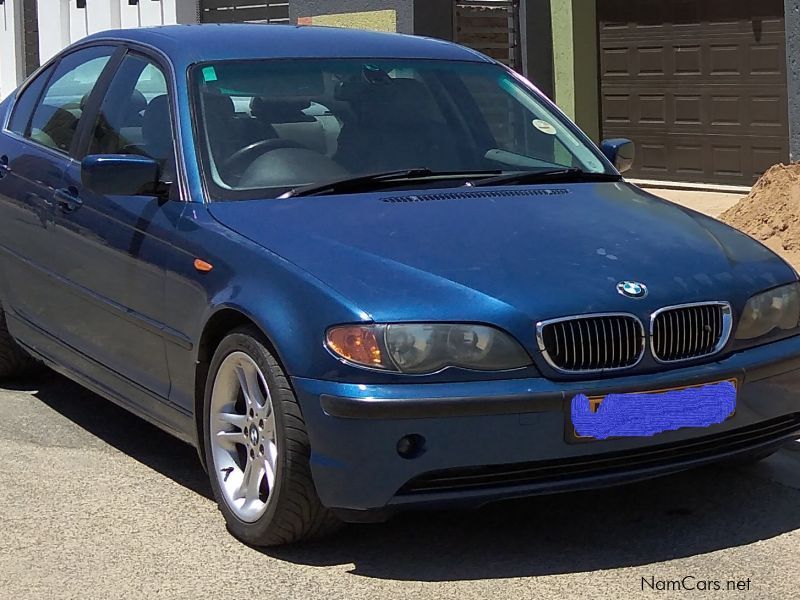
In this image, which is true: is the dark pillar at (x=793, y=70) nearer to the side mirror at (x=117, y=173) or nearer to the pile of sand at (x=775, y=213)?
the pile of sand at (x=775, y=213)

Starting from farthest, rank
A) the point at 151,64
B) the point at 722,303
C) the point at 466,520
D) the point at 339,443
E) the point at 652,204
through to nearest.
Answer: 1. the point at 151,64
2. the point at 652,204
3. the point at 466,520
4. the point at 722,303
5. the point at 339,443

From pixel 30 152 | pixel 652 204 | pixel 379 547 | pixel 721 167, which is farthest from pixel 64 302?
pixel 721 167

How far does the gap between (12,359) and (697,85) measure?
914cm

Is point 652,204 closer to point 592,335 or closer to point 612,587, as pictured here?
point 592,335

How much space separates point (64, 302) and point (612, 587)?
2682mm

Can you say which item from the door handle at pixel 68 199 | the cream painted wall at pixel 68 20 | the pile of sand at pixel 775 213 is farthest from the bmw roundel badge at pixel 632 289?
the cream painted wall at pixel 68 20

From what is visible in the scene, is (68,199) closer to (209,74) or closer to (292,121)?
(209,74)

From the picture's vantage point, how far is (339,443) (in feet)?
13.8

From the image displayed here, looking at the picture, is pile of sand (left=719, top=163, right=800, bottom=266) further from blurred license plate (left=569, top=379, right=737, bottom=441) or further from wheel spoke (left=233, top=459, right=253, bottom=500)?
wheel spoke (left=233, top=459, right=253, bottom=500)

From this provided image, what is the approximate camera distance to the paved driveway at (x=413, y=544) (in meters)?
4.29

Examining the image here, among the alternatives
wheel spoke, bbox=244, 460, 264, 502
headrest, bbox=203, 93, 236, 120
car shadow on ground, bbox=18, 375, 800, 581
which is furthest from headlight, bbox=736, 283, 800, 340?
headrest, bbox=203, 93, 236, 120

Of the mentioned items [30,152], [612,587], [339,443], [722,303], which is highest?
[30,152]

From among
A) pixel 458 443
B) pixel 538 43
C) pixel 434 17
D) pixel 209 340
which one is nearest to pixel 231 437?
pixel 209 340

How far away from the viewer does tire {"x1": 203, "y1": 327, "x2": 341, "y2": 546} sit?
4.36m
